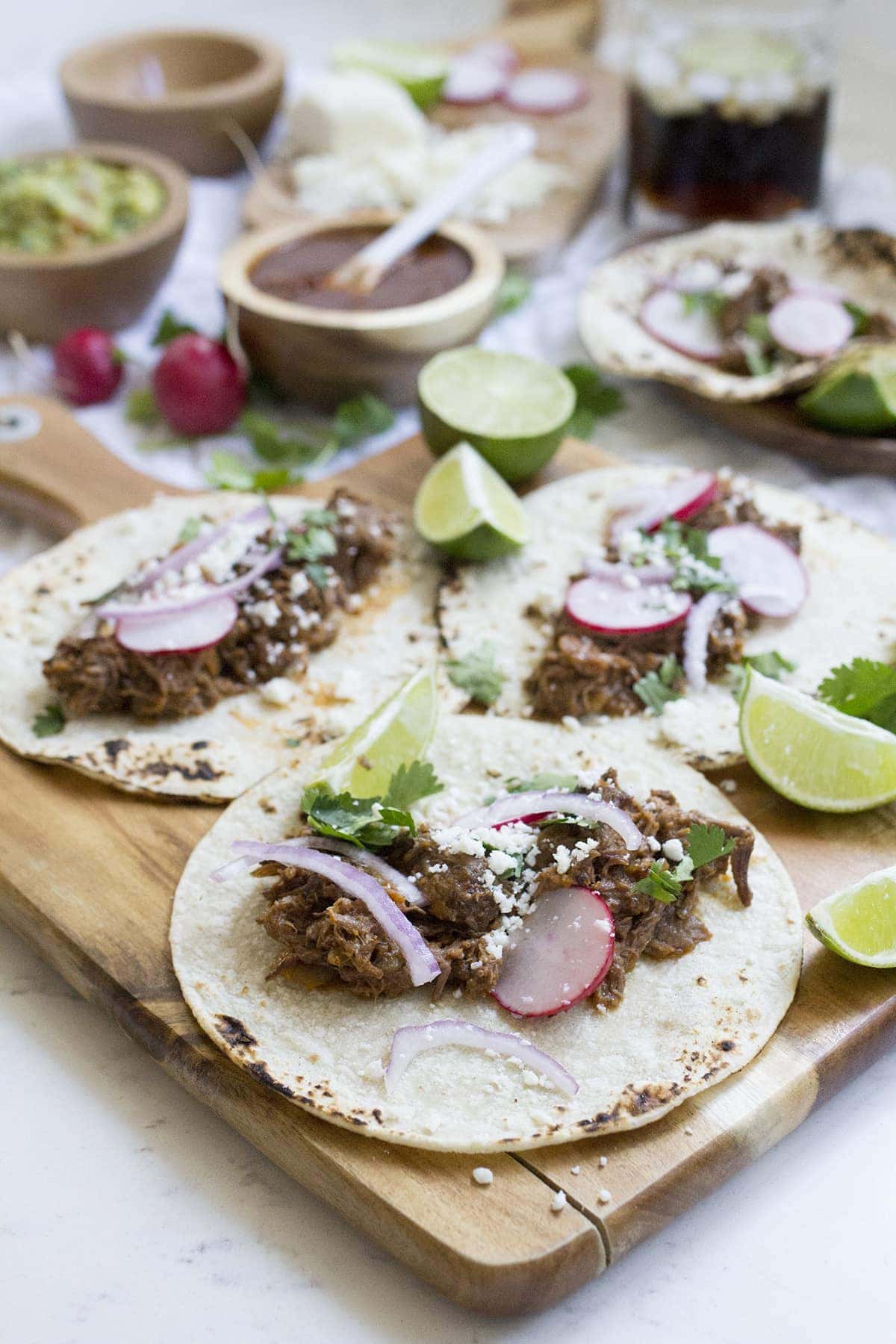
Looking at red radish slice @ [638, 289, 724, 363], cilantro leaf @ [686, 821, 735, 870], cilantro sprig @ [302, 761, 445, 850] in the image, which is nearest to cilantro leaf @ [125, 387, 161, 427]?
red radish slice @ [638, 289, 724, 363]

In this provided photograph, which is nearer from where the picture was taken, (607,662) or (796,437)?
(607,662)

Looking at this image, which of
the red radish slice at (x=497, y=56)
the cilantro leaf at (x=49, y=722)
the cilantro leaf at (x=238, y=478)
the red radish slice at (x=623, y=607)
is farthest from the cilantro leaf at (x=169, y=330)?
the red radish slice at (x=497, y=56)

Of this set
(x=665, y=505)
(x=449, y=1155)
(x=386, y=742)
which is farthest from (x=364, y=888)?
(x=665, y=505)

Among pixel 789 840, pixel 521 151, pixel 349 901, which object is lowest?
pixel 789 840

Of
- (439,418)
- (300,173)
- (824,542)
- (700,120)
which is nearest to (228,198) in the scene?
(300,173)

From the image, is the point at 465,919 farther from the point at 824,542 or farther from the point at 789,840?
the point at 824,542

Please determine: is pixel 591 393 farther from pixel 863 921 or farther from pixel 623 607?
pixel 863 921

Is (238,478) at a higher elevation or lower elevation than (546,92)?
lower
